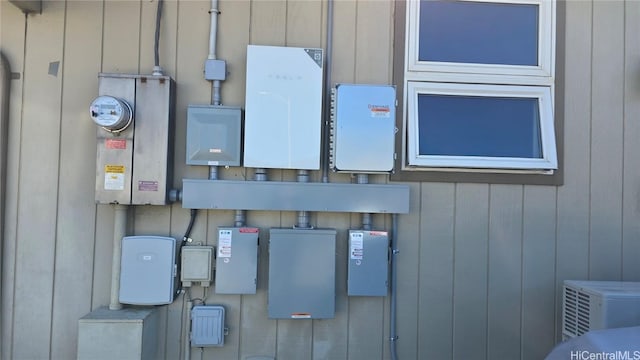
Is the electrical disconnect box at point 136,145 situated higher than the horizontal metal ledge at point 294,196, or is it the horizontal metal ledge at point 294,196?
the electrical disconnect box at point 136,145

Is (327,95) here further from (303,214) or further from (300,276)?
(300,276)

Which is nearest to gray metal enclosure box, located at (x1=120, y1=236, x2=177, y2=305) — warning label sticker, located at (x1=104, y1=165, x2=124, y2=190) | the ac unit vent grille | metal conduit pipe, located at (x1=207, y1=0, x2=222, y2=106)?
warning label sticker, located at (x1=104, y1=165, x2=124, y2=190)

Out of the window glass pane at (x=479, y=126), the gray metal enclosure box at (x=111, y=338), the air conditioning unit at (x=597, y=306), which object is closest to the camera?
the air conditioning unit at (x=597, y=306)

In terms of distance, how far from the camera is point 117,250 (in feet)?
7.89

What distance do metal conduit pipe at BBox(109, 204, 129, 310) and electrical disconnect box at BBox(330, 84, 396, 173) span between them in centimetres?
122

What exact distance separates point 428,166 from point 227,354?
5.29 ft

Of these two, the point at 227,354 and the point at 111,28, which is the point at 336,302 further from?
the point at 111,28

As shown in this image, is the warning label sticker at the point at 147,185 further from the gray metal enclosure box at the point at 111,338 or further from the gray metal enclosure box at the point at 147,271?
the gray metal enclosure box at the point at 111,338

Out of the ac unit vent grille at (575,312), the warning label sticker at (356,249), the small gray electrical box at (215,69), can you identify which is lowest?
the ac unit vent grille at (575,312)

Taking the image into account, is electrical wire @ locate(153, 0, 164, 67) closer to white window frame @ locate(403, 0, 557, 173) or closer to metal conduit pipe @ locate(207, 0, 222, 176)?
metal conduit pipe @ locate(207, 0, 222, 176)

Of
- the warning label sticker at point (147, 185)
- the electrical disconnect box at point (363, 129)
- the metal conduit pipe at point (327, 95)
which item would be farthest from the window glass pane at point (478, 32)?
the warning label sticker at point (147, 185)

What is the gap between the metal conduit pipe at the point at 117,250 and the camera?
2.40 m

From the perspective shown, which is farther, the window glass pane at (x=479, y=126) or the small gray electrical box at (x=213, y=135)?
the window glass pane at (x=479, y=126)

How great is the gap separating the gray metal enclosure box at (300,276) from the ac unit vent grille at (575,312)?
51.9 inches
